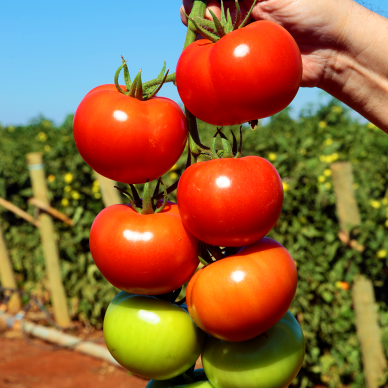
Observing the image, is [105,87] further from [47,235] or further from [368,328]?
[47,235]

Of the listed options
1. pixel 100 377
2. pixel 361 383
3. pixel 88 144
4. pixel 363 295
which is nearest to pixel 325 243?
pixel 363 295

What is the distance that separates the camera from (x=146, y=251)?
74 centimetres

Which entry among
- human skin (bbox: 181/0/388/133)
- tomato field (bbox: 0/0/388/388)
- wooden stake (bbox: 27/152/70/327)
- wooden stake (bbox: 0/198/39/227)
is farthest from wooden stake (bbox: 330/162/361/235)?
wooden stake (bbox: 0/198/39/227)

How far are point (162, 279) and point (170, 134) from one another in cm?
26

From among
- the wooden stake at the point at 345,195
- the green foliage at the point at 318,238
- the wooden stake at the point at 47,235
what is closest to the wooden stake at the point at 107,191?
the green foliage at the point at 318,238

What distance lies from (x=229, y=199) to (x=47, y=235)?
3409 millimetres

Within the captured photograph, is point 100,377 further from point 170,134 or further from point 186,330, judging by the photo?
point 170,134

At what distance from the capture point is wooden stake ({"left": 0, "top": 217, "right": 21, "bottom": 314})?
14.5 ft

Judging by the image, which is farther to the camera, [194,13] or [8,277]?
[8,277]

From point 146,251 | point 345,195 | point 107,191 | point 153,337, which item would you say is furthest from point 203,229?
point 107,191

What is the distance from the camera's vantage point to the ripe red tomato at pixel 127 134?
718mm

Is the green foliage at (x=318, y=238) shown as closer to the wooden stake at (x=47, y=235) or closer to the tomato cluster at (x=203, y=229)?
the wooden stake at (x=47, y=235)

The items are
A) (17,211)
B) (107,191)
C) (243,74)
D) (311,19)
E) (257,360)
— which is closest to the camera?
(243,74)

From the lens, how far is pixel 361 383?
2631 millimetres
